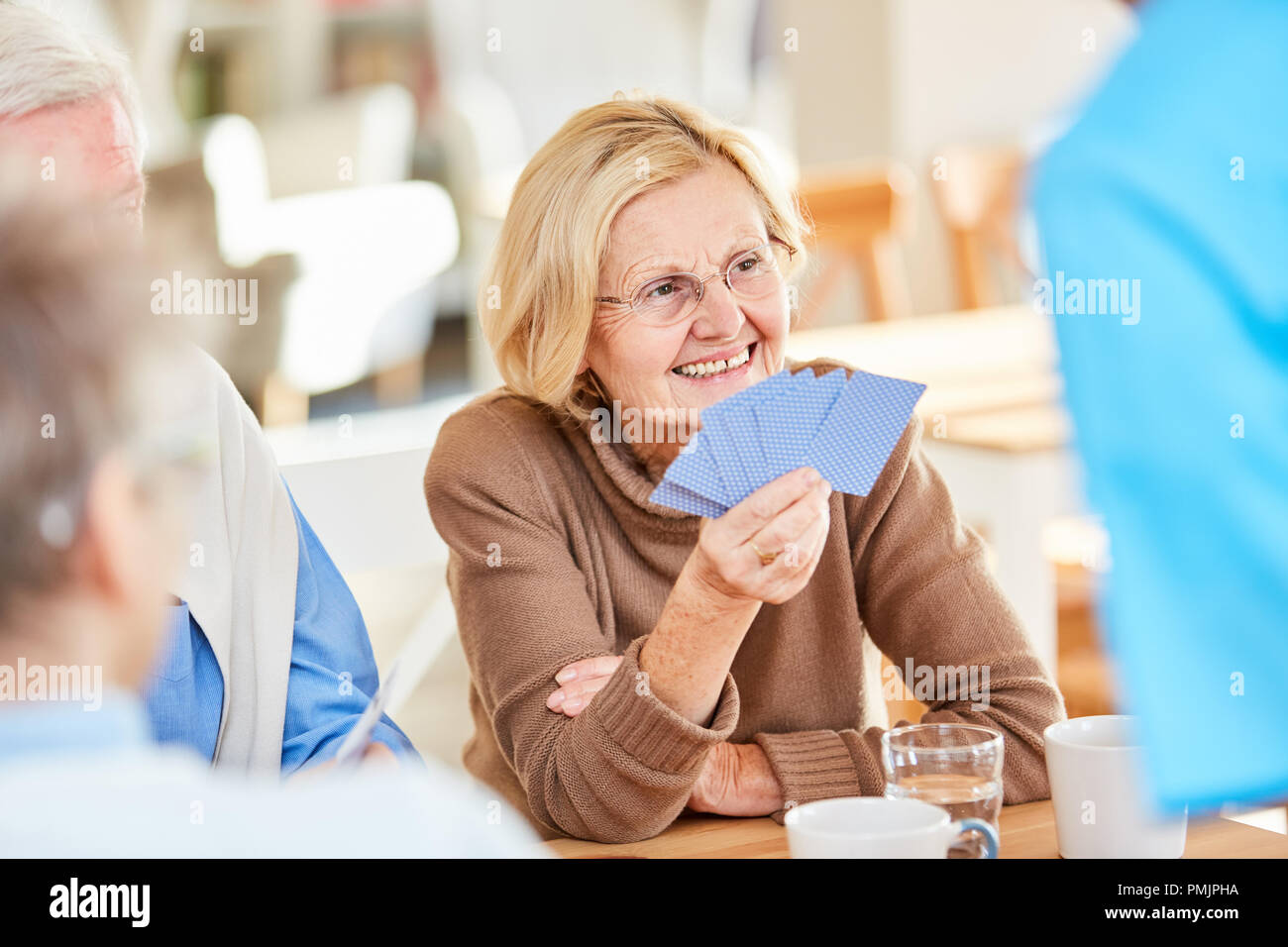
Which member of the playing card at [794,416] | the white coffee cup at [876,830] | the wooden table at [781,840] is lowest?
the wooden table at [781,840]

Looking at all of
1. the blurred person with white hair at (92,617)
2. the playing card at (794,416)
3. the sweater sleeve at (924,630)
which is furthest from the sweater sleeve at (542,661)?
the blurred person with white hair at (92,617)

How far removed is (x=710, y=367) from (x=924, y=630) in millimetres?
396

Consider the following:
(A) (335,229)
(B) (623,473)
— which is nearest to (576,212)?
(B) (623,473)

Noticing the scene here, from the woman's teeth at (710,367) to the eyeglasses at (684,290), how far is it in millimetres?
61

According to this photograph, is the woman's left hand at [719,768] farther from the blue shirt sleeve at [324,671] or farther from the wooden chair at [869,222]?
the wooden chair at [869,222]

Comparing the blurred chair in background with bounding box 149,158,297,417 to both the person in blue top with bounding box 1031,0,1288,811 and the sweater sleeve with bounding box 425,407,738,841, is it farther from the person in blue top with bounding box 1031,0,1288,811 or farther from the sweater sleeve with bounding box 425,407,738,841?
the person in blue top with bounding box 1031,0,1288,811

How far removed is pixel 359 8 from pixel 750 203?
594 cm

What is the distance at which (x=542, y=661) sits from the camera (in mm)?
1543

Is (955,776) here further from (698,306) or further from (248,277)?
(248,277)

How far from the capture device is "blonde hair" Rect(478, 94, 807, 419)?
1.69m

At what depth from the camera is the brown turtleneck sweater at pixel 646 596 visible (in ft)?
5.09

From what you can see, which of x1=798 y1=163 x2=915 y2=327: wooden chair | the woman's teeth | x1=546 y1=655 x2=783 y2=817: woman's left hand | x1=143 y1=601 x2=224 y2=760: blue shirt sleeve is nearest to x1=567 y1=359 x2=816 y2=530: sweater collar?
the woman's teeth

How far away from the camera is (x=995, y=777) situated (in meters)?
1.22
